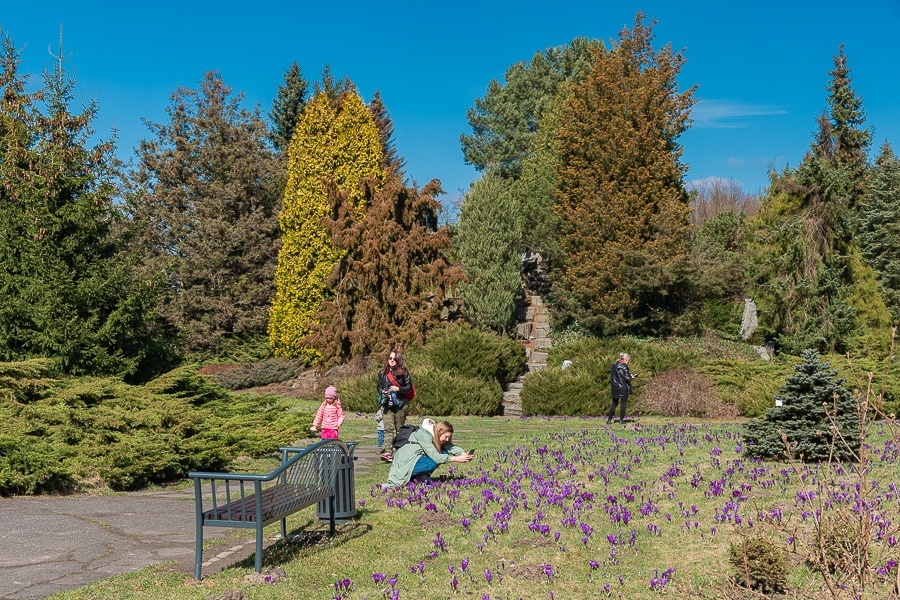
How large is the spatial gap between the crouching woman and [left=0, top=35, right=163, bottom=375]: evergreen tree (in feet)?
24.2

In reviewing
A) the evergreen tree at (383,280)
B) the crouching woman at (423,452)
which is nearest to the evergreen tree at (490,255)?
the evergreen tree at (383,280)

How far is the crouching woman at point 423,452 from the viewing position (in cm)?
898

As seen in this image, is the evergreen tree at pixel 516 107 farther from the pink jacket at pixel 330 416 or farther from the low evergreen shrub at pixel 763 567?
the low evergreen shrub at pixel 763 567

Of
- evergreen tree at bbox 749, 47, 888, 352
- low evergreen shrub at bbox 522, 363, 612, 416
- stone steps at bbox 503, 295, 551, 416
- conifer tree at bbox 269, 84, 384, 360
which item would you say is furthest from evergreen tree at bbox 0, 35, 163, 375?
evergreen tree at bbox 749, 47, 888, 352

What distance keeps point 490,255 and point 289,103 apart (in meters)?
19.2

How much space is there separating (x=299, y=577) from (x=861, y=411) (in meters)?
4.00

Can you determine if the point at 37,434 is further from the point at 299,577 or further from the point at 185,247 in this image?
the point at 185,247

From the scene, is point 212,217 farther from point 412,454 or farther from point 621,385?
point 412,454

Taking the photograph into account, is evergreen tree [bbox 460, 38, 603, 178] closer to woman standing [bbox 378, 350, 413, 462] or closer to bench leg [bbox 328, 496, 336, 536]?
woman standing [bbox 378, 350, 413, 462]

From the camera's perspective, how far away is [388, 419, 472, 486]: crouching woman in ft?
29.5

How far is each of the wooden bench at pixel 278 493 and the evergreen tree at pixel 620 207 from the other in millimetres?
21525

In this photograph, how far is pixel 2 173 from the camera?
15320 mm

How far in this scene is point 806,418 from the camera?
10.3 m

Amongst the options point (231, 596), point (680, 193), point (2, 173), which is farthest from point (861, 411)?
point (680, 193)
